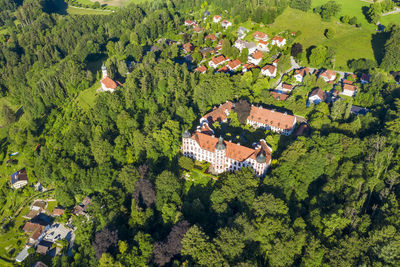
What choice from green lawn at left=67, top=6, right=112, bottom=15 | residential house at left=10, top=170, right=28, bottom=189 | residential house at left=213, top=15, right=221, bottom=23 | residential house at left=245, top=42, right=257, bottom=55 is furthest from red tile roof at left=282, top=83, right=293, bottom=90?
green lawn at left=67, top=6, right=112, bottom=15

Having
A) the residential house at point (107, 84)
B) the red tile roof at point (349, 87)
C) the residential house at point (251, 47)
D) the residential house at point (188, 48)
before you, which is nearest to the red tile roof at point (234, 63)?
the residential house at point (251, 47)

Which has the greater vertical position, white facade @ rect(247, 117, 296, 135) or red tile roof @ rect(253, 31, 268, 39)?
red tile roof @ rect(253, 31, 268, 39)

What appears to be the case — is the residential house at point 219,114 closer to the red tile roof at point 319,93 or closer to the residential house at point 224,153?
the residential house at point 224,153

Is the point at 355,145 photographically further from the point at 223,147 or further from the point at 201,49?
the point at 201,49

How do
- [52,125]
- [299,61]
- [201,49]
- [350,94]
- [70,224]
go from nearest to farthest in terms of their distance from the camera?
[70,224] → [350,94] → [52,125] → [299,61] → [201,49]

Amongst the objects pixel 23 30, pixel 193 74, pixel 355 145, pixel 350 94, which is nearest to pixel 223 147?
pixel 355 145

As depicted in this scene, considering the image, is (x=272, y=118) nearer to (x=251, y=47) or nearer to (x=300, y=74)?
(x=300, y=74)

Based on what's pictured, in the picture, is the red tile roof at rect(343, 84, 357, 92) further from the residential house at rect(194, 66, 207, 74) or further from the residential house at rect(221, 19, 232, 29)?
the residential house at rect(221, 19, 232, 29)
